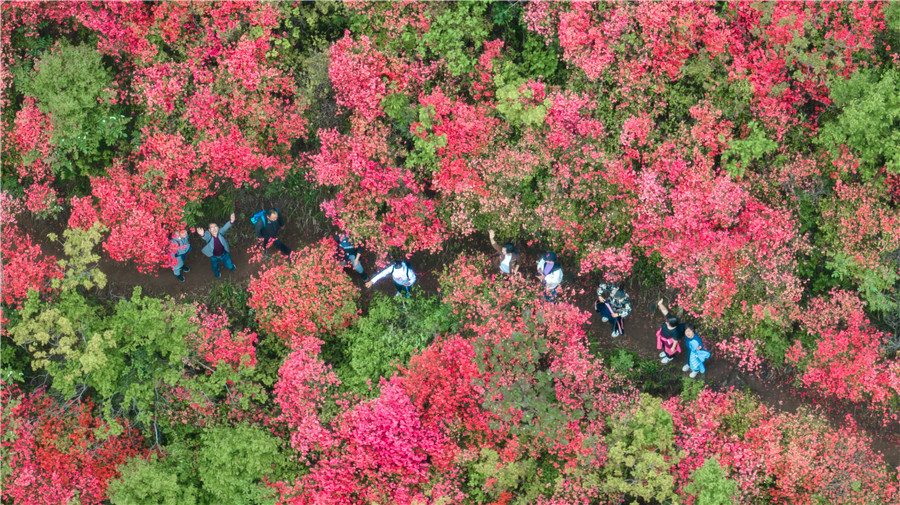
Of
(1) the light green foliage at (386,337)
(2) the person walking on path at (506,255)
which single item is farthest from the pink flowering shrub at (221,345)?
(2) the person walking on path at (506,255)

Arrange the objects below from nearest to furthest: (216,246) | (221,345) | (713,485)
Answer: (713,485), (221,345), (216,246)

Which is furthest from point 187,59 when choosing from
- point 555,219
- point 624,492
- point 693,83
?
point 624,492

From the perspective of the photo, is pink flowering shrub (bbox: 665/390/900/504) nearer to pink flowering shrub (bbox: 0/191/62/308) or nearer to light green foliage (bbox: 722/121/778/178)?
light green foliage (bbox: 722/121/778/178)

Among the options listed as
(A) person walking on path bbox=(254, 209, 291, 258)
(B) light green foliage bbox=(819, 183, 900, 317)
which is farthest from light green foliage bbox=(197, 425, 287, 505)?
(B) light green foliage bbox=(819, 183, 900, 317)

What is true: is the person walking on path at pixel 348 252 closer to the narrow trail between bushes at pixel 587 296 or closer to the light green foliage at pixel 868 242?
the narrow trail between bushes at pixel 587 296

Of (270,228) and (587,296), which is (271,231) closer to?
(270,228)

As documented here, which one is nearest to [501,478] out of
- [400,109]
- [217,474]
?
[217,474]

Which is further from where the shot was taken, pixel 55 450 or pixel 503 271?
pixel 503 271

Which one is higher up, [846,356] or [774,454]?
[846,356]
